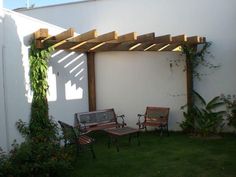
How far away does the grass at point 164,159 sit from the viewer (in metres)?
6.65

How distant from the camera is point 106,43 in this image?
32.9ft

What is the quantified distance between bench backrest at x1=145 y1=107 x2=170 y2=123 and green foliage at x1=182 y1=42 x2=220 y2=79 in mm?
1408

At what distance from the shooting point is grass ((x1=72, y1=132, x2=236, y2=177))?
665 cm

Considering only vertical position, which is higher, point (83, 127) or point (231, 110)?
point (231, 110)

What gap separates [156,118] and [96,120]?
70.8 inches

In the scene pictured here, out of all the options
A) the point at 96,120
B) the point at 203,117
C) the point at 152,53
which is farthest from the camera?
the point at 152,53

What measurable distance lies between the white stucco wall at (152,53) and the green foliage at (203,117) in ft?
0.78

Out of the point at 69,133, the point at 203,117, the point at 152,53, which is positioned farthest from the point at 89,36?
the point at 203,117

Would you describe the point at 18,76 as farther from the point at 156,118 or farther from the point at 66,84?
the point at 156,118

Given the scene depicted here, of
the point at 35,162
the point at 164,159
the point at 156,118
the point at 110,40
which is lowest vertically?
the point at 164,159

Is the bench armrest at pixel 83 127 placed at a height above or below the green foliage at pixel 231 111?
below

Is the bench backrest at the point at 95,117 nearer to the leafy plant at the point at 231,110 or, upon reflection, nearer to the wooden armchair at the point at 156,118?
the wooden armchair at the point at 156,118

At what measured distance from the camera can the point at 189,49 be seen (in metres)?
10.0

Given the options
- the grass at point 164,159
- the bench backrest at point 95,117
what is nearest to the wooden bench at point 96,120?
the bench backrest at point 95,117
